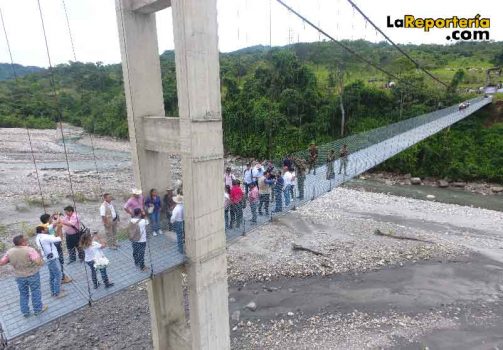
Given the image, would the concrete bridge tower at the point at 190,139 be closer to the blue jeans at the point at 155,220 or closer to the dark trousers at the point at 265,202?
the blue jeans at the point at 155,220

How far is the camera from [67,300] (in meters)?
3.08

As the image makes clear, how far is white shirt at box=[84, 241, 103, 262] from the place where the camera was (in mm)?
3180

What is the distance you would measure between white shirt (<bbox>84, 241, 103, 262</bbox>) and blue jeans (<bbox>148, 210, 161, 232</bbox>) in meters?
0.86

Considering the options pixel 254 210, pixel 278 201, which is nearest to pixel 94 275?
pixel 254 210

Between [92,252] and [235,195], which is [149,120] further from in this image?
[92,252]

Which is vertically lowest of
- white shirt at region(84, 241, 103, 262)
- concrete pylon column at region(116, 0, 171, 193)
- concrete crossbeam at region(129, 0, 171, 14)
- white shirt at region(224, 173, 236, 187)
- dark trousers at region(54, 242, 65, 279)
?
dark trousers at region(54, 242, 65, 279)

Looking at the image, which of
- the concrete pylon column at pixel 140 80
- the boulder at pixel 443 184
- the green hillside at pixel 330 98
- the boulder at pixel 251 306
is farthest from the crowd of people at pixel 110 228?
the green hillside at pixel 330 98

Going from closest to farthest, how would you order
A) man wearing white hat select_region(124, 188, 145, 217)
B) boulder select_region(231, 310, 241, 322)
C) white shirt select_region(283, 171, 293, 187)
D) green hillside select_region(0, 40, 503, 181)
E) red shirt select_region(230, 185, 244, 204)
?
1. man wearing white hat select_region(124, 188, 145, 217)
2. red shirt select_region(230, 185, 244, 204)
3. white shirt select_region(283, 171, 293, 187)
4. boulder select_region(231, 310, 241, 322)
5. green hillside select_region(0, 40, 503, 181)

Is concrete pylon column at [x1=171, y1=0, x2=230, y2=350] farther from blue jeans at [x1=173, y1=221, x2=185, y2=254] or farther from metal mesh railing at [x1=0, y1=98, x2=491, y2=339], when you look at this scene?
metal mesh railing at [x1=0, y1=98, x2=491, y2=339]

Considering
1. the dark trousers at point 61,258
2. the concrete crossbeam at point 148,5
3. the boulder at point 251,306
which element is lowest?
the boulder at point 251,306

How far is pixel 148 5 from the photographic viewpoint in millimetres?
3574

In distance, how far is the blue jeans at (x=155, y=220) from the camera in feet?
13.4

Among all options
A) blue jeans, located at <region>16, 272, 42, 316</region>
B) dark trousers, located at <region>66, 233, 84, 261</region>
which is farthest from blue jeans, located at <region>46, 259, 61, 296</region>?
→ dark trousers, located at <region>66, 233, 84, 261</region>

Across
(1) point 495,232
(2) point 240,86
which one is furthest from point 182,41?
(2) point 240,86
